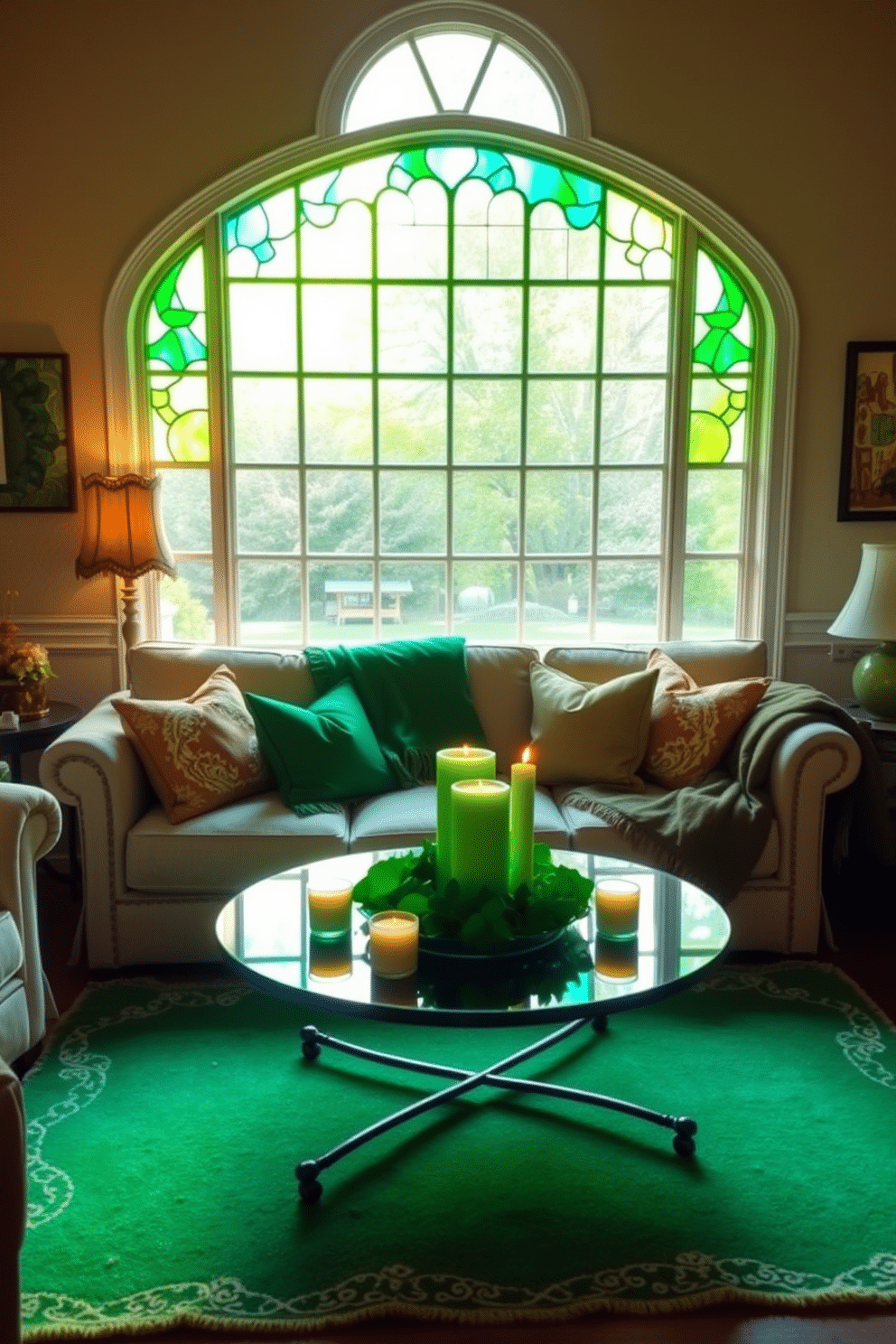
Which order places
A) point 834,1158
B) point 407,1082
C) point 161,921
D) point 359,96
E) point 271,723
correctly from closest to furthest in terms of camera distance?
point 834,1158, point 407,1082, point 161,921, point 271,723, point 359,96

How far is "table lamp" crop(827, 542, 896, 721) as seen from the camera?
363 cm

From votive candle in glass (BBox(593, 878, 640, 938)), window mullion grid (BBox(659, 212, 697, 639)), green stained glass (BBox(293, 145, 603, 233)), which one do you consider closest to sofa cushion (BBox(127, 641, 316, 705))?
window mullion grid (BBox(659, 212, 697, 639))

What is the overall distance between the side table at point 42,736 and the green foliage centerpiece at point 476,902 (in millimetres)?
1611

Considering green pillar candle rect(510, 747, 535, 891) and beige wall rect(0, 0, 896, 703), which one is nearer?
green pillar candle rect(510, 747, 535, 891)

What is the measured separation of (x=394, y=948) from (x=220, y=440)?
2503 mm

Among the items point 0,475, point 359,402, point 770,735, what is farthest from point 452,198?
point 770,735

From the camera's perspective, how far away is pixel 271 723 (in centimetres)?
340

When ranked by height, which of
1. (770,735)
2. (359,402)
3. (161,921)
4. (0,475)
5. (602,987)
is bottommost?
(161,921)

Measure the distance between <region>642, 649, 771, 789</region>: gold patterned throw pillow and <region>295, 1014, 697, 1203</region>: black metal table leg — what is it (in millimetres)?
1015

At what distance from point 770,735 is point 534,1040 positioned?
117 centimetres

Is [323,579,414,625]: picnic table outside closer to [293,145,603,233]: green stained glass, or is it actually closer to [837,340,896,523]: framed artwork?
[293,145,603,233]: green stained glass

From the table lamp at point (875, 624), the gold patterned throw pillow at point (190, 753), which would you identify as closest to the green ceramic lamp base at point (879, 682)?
the table lamp at point (875, 624)

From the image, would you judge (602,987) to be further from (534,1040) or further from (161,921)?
(161,921)

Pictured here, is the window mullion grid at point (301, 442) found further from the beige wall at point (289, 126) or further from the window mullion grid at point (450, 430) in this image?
the window mullion grid at point (450, 430)
